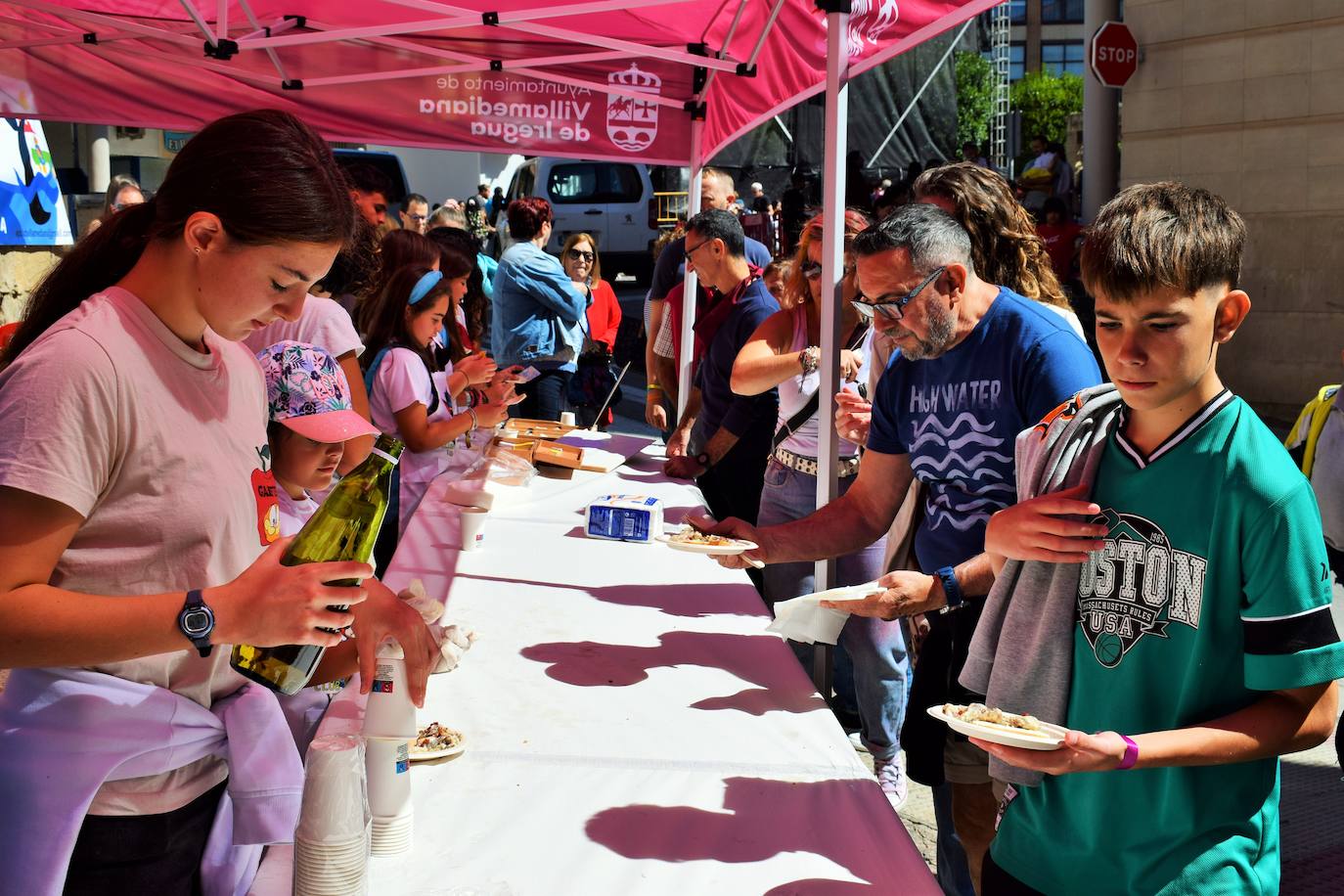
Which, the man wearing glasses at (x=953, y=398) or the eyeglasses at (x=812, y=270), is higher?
the eyeglasses at (x=812, y=270)

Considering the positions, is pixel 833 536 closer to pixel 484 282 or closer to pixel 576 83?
pixel 576 83

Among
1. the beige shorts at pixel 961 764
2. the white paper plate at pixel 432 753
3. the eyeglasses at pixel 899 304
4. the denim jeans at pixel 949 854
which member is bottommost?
the denim jeans at pixel 949 854

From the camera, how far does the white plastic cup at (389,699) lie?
161 centimetres

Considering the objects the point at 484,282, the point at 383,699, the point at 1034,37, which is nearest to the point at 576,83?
the point at 484,282

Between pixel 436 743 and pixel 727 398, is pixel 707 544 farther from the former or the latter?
pixel 727 398

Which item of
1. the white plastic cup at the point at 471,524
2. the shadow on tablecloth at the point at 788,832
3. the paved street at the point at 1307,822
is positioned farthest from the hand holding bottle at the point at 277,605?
the white plastic cup at the point at 471,524

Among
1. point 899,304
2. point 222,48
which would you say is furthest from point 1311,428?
point 222,48

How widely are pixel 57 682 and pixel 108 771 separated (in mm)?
119

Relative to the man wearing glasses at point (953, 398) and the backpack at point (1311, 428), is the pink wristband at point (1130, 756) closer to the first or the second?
the man wearing glasses at point (953, 398)

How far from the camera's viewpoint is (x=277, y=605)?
127cm

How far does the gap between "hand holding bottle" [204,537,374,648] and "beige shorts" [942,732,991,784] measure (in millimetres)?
1475

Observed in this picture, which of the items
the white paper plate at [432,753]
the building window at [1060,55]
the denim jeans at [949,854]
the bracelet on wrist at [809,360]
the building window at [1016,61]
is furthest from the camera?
the building window at [1060,55]

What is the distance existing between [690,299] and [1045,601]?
15.0 ft

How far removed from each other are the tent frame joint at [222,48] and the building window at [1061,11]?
68436 mm
